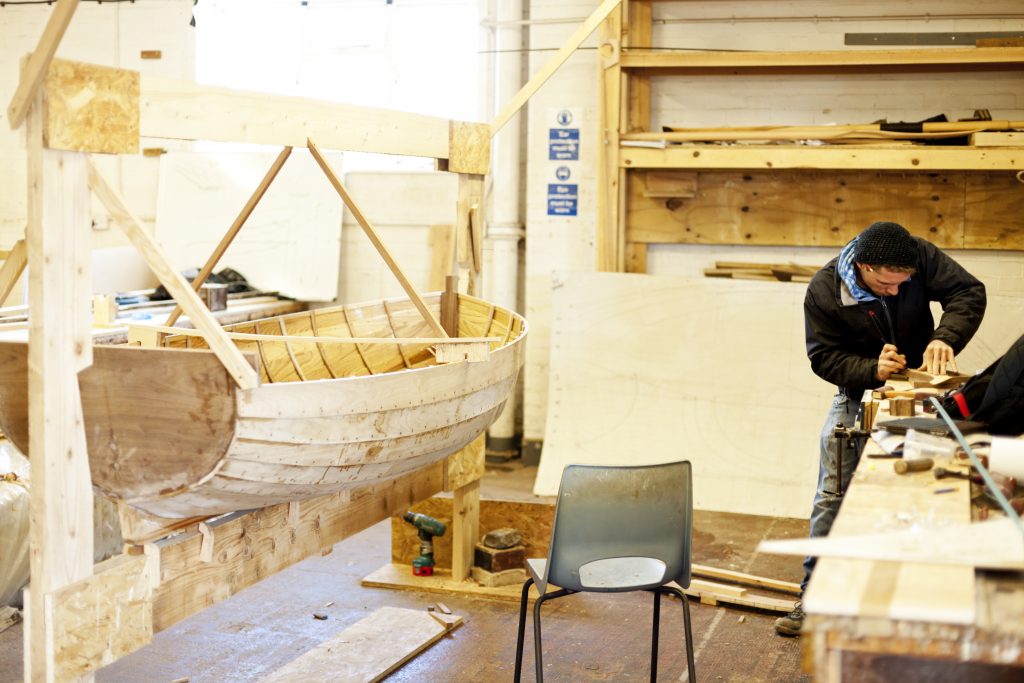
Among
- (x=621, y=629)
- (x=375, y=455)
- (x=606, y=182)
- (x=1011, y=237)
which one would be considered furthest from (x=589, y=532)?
(x=1011, y=237)

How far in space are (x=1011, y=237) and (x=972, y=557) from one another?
4.68m

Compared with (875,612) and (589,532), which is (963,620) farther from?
(589,532)

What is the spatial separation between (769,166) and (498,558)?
8.06 ft

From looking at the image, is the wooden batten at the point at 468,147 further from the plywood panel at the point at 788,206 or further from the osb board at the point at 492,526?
the plywood panel at the point at 788,206

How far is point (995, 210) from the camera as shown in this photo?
6051mm

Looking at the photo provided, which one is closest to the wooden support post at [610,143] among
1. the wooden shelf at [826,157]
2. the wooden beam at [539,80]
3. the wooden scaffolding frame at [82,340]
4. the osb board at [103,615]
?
the wooden shelf at [826,157]

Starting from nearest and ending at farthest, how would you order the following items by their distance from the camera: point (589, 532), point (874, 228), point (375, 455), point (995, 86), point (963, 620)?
point (963, 620) < point (589, 532) < point (375, 455) < point (874, 228) < point (995, 86)

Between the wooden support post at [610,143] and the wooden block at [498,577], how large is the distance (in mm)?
2132

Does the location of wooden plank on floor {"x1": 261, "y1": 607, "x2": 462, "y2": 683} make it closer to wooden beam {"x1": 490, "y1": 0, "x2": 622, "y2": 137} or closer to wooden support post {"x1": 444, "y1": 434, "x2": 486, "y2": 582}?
wooden support post {"x1": 444, "y1": 434, "x2": 486, "y2": 582}

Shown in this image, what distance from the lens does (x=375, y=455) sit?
354cm

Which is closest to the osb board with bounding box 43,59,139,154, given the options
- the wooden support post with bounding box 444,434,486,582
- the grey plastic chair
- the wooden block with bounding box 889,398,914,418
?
the grey plastic chair

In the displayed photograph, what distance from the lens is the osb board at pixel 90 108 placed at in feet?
8.79

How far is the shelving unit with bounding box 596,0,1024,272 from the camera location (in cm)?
567

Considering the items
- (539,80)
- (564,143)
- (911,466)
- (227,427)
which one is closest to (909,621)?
(911,466)
